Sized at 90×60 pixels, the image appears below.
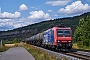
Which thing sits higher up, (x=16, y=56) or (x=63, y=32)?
(x=63, y=32)

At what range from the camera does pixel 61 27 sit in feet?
103

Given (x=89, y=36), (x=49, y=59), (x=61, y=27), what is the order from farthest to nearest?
(x=89, y=36) < (x=61, y=27) < (x=49, y=59)

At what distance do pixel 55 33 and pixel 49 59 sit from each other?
11.5m

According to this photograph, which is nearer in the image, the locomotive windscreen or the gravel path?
the gravel path

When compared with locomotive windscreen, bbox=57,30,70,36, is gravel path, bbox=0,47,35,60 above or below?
below

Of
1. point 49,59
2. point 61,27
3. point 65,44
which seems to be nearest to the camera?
point 49,59

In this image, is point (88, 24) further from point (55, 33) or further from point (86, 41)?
point (55, 33)

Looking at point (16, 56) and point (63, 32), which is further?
point (63, 32)

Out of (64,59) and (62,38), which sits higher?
(62,38)

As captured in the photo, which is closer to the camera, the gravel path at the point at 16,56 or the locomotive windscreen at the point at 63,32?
the gravel path at the point at 16,56

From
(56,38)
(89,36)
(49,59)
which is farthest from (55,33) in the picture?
(89,36)

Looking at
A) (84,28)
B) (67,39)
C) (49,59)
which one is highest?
(84,28)

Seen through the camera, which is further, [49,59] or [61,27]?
[61,27]

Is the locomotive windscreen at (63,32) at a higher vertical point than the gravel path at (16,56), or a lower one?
higher
